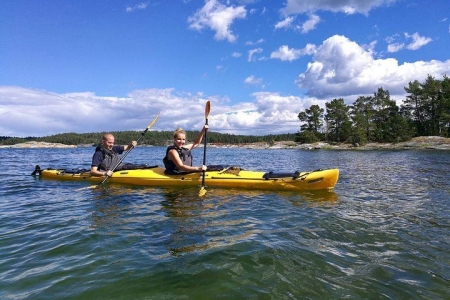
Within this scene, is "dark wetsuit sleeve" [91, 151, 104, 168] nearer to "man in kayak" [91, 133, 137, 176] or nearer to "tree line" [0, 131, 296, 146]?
"man in kayak" [91, 133, 137, 176]

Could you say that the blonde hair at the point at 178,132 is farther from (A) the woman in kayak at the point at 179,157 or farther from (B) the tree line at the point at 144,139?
(B) the tree line at the point at 144,139

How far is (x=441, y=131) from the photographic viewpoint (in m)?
59.0

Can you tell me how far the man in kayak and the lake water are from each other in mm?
2694

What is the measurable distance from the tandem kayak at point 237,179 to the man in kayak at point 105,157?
0.46 m

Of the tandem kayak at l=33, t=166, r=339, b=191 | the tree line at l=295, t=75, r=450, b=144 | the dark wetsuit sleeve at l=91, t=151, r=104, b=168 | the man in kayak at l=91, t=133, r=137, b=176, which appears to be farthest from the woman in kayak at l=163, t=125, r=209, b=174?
the tree line at l=295, t=75, r=450, b=144

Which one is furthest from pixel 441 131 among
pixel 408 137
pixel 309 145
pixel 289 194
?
pixel 289 194

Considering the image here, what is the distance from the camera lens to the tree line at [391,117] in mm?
57594

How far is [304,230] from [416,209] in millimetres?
3417

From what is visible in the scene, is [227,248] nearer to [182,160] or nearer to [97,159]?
[182,160]

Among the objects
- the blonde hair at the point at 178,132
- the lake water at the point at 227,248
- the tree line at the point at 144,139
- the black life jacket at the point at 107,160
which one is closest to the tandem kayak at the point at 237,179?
the black life jacket at the point at 107,160

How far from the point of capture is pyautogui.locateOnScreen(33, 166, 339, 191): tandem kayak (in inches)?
373

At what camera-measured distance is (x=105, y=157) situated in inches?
453

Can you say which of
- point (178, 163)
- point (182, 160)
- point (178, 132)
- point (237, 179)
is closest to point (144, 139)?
point (182, 160)

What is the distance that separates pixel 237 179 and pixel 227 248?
5.33 m
